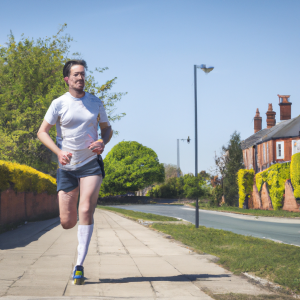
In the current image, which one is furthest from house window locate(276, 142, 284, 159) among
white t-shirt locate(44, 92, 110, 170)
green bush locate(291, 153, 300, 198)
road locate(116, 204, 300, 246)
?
white t-shirt locate(44, 92, 110, 170)

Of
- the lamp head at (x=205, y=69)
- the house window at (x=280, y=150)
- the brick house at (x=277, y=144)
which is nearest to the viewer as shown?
the lamp head at (x=205, y=69)

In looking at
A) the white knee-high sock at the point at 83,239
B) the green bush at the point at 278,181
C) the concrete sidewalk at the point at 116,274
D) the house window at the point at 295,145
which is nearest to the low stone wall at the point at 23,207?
the concrete sidewalk at the point at 116,274

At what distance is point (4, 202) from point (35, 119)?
43.3 feet

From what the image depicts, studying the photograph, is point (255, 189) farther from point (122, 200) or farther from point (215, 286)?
point (215, 286)

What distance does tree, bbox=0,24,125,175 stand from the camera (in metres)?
22.5

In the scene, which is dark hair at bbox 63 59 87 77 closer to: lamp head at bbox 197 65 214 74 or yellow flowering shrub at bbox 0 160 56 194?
yellow flowering shrub at bbox 0 160 56 194

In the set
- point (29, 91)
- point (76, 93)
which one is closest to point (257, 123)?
point (29, 91)

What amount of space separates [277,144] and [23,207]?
29297 millimetres

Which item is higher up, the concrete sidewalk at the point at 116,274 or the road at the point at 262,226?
the concrete sidewalk at the point at 116,274

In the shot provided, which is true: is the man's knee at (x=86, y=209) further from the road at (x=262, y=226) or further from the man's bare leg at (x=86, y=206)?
the road at (x=262, y=226)

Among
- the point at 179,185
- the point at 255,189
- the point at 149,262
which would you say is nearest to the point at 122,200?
the point at 179,185

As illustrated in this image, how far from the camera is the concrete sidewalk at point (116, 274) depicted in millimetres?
3926

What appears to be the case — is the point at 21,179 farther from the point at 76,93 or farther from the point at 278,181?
the point at 278,181

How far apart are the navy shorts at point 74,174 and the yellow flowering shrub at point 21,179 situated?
21.4 feet
